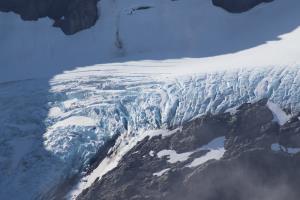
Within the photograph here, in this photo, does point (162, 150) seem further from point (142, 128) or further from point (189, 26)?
point (189, 26)

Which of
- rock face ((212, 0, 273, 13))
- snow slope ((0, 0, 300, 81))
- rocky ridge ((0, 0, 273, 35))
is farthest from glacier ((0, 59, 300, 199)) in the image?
rocky ridge ((0, 0, 273, 35))

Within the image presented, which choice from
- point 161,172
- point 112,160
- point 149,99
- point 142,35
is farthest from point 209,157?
point 142,35

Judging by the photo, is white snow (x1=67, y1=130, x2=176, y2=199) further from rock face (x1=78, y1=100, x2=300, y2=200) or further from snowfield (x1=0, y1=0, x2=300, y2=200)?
rock face (x1=78, y1=100, x2=300, y2=200)

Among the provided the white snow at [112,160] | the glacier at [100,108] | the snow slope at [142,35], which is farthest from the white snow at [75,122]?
the snow slope at [142,35]

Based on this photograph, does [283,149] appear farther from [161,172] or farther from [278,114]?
[161,172]

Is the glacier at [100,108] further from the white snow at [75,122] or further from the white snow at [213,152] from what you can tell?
the white snow at [213,152]

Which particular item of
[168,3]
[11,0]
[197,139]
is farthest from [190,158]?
[11,0]
